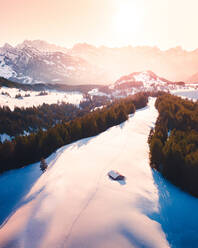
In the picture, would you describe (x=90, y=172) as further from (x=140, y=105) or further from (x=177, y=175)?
(x=140, y=105)

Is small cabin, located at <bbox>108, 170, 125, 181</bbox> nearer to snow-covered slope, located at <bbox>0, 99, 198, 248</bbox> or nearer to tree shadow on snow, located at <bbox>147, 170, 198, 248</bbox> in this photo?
snow-covered slope, located at <bbox>0, 99, 198, 248</bbox>

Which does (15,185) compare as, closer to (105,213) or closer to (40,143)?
(40,143)

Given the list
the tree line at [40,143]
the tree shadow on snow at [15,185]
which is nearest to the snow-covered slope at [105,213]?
the tree shadow on snow at [15,185]

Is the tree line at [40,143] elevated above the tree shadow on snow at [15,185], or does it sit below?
above

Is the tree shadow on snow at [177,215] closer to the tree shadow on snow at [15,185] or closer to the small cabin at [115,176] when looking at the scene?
the small cabin at [115,176]

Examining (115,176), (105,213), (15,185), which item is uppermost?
(105,213)

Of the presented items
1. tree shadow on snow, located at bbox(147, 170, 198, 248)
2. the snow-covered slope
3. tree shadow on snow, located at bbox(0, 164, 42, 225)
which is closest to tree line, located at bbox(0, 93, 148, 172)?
tree shadow on snow, located at bbox(0, 164, 42, 225)

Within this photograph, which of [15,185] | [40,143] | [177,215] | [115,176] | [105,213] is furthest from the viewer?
[40,143]

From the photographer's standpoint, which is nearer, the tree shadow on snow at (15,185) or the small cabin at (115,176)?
the small cabin at (115,176)

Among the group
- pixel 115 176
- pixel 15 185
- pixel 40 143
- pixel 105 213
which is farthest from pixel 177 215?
pixel 40 143

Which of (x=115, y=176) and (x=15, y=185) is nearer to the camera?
(x=115, y=176)
